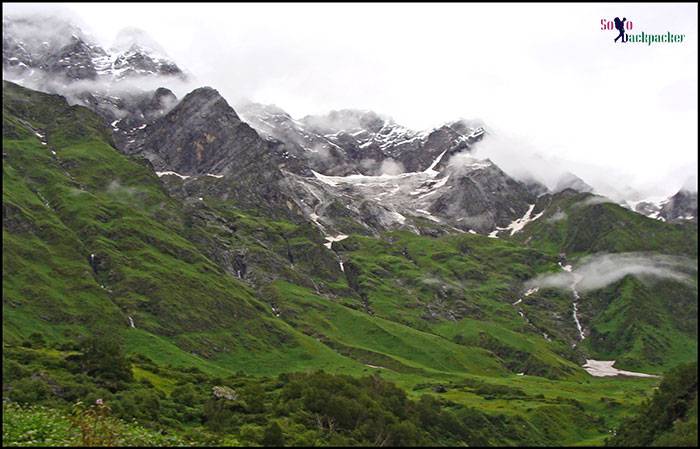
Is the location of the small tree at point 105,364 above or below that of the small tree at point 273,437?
below

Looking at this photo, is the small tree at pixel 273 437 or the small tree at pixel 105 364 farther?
the small tree at pixel 105 364

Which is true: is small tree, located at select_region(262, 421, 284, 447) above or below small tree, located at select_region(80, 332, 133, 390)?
above

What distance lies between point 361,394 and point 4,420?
58.1 metres

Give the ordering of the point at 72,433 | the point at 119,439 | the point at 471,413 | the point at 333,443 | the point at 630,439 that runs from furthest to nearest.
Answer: the point at 471,413
the point at 333,443
the point at 630,439
the point at 72,433
the point at 119,439

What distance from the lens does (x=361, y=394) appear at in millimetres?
104062

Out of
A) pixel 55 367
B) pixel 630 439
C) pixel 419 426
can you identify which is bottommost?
pixel 419 426

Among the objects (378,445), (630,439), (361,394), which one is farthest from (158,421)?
(630,439)

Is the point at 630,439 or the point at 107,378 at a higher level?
the point at 630,439

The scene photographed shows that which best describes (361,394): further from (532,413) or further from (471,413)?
(532,413)

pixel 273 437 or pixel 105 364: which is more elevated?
pixel 273 437

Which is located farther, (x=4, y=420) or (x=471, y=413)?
(x=471, y=413)

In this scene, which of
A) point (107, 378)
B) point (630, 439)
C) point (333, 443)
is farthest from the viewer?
point (107, 378)

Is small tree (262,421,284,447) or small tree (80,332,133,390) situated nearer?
small tree (262,421,284,447)

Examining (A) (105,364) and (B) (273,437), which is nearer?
(B) (273,437)
